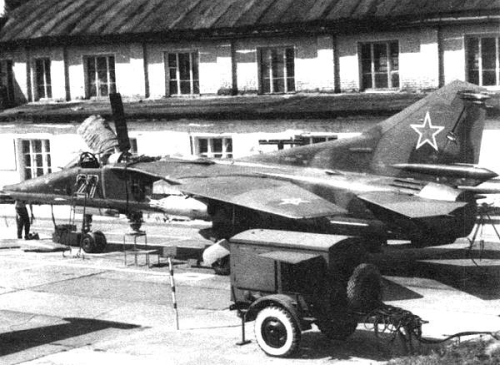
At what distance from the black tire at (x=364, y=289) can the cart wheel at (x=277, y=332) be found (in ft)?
3.67

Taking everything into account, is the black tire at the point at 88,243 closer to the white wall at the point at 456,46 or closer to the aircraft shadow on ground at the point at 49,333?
the aircraft shadow on ground at the point at 49,333

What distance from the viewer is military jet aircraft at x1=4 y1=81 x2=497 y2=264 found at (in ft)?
68.1

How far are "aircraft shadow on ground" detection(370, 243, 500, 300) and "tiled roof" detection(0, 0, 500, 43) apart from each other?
366 inches

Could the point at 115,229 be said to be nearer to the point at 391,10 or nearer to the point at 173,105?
the point at 173,105

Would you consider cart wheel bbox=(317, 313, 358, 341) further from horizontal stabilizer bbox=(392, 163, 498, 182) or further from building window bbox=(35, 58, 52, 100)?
building window bbox=(35, 58, 52, 100)

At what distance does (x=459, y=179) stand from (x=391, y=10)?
37.4 ft

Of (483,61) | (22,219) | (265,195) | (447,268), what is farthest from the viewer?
(483,61)

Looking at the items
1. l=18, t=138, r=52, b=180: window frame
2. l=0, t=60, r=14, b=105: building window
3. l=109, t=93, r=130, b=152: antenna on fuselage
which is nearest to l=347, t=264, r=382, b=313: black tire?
l=109, t=93, r=130, b=152: antenna on fuselage

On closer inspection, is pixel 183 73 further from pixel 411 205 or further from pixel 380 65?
pixel 411 205

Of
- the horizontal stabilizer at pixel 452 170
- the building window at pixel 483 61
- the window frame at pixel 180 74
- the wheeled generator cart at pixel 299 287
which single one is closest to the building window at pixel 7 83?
the window frame at pixel 180 74

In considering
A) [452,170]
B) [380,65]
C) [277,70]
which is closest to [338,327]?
[452,170]

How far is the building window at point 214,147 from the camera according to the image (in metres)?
35.2

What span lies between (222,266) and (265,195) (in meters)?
2.65

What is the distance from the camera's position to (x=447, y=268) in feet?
77.0
